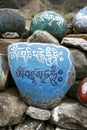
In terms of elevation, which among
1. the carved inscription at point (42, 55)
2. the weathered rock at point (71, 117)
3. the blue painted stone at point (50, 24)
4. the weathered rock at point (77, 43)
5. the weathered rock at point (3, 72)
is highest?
the blue painted stone at point (50, 24)

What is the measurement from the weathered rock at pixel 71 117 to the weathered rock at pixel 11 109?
276 mm

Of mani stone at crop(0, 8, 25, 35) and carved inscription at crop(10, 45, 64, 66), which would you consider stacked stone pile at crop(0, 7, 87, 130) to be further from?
mani stone at crop(0, 8, 25, 35)

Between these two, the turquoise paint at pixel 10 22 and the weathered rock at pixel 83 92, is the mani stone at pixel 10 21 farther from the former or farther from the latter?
the weathered rock at pixel 83 92

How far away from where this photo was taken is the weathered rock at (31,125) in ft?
10.5

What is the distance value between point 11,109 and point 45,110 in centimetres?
29

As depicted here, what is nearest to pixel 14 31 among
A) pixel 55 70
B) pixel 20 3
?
pixel 55 70

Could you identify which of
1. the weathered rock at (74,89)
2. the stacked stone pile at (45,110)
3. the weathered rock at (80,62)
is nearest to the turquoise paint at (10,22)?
the stacked stone pile at (45,110)

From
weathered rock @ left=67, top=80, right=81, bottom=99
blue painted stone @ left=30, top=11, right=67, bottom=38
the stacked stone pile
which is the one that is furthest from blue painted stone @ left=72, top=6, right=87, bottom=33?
weathered rock @ left=67, top=80, right=81, bottom=99

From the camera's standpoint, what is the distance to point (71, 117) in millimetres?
3125

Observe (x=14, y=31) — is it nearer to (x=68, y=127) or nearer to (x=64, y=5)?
(x=68, y=127)

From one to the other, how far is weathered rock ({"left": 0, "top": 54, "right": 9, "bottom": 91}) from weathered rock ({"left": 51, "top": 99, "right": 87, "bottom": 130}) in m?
0.49

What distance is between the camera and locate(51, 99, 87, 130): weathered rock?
3.12 meters

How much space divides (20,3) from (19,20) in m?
11.0

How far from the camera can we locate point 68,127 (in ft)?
10.4
